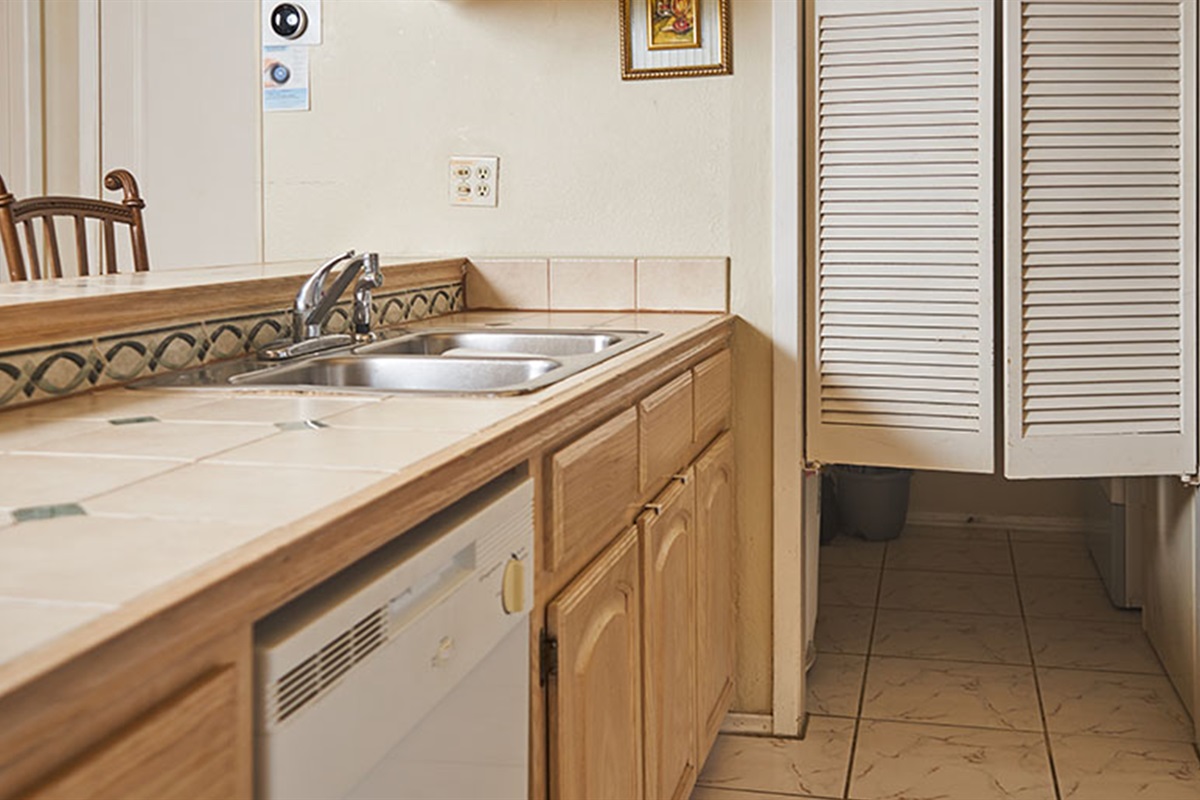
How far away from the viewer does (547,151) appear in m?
2.80

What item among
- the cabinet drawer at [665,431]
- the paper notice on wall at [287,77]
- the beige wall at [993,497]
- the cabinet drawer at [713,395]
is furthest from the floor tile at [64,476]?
the beige wall at [993,497]

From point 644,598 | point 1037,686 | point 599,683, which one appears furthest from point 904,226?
point 599,683

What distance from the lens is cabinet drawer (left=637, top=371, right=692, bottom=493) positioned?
6.38 ft

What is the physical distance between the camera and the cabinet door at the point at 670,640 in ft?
6.36

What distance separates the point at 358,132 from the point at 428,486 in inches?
77.1

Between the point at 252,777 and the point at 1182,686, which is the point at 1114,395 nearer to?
the point at 1182,686

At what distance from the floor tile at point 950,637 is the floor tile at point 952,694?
2.6 inches

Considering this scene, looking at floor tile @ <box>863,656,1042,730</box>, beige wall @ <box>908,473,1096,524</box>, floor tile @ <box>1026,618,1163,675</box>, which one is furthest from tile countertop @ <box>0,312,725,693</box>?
beige wall @ <box>908,473,1096,524</box>

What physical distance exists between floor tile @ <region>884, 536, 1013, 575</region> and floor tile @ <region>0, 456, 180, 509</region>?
331 centimetres

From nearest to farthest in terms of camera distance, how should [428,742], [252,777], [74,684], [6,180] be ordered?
[74,684], [252,777], [428,742], [6,180]

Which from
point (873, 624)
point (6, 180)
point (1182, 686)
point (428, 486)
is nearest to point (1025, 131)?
point (1182, 686)

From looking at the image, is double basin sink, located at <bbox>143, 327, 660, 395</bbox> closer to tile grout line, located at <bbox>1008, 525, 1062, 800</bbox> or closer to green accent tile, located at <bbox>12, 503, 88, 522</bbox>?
green accent tile, located at <bbox>12, 503, 88, 522</bbox>

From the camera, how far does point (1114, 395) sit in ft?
8.50

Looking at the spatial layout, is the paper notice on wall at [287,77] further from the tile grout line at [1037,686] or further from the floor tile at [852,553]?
the floor tile at [852,553]
